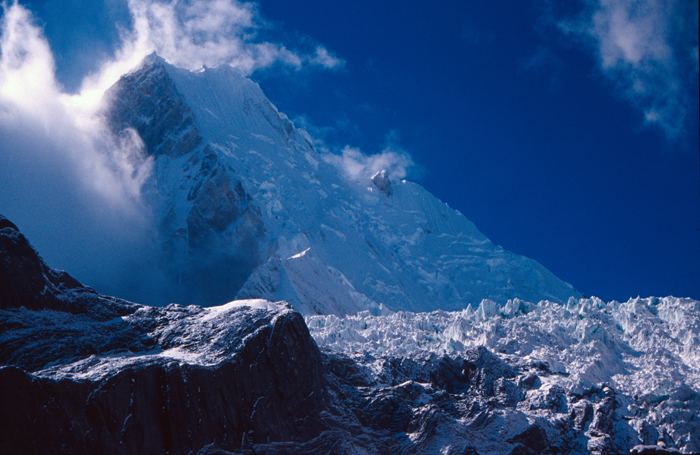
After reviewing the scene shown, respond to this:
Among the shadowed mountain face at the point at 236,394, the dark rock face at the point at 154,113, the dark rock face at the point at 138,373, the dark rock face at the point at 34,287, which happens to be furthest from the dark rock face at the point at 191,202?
the dark rock face at the point at 138,373

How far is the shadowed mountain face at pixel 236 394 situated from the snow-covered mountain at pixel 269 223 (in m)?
51.2

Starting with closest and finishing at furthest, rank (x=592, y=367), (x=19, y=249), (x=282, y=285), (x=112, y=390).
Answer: (x=112, y=390)
(x=19, y=249)
(x=592, y=367)
(x=282, y=285)

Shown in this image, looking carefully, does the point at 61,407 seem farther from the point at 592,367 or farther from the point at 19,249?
the point at 592,367

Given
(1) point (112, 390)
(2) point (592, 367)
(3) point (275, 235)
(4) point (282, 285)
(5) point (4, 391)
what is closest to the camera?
(5) point (4, 391)

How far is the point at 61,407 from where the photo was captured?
50.7 m

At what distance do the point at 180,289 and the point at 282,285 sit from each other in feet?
101

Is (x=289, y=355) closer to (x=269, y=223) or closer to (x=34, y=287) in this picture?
(x=34, y=287)

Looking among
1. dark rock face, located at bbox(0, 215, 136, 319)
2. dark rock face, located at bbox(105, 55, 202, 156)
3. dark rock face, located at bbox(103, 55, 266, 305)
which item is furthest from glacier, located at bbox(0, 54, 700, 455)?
dark rock face, located at bbox(105, 55, 202, 156)

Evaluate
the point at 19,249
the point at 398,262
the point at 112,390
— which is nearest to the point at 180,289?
the point at 398,262

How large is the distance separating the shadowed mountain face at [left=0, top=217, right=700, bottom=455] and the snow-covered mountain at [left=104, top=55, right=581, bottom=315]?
5116 cm

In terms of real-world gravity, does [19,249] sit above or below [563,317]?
below

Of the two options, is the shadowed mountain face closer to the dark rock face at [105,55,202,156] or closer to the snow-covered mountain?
the snow-covered mountain

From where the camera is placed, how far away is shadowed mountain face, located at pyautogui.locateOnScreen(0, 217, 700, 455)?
52.3 meters

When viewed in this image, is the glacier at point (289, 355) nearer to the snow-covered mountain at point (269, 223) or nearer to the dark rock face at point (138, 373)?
the dark rock face at point (138, 373)
